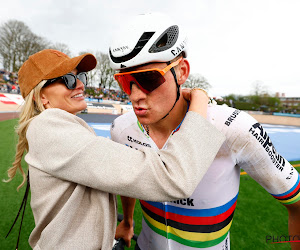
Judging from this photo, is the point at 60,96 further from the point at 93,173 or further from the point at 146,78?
the point at 93,173

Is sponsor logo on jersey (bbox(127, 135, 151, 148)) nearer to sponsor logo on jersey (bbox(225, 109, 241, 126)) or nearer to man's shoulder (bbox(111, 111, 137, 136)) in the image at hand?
man's shoulder (bbox(111, 111, 137, 136))

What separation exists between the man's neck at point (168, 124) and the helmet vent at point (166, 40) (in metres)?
0.46

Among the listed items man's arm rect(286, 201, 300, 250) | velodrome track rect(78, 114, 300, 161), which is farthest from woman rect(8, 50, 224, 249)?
velodrome track rect(78, 114, 300, 161)

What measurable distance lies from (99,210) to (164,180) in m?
0.47

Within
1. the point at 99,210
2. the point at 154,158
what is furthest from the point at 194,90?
the point at 99,210

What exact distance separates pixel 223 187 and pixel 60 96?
157 cm

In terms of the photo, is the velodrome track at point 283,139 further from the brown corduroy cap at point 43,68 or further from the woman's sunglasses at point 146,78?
the woman's sunglasses at point 146,78

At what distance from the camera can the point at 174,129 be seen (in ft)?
5.60

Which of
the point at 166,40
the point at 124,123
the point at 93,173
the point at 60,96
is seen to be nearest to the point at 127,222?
the point at 124,123

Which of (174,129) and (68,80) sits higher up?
(68,80)

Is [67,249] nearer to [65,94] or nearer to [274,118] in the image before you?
[65,94]

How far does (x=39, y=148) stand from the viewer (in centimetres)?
115

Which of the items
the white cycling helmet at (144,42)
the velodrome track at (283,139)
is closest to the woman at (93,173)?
the white cycling helmet at (144,42)

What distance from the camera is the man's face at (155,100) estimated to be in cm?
148
